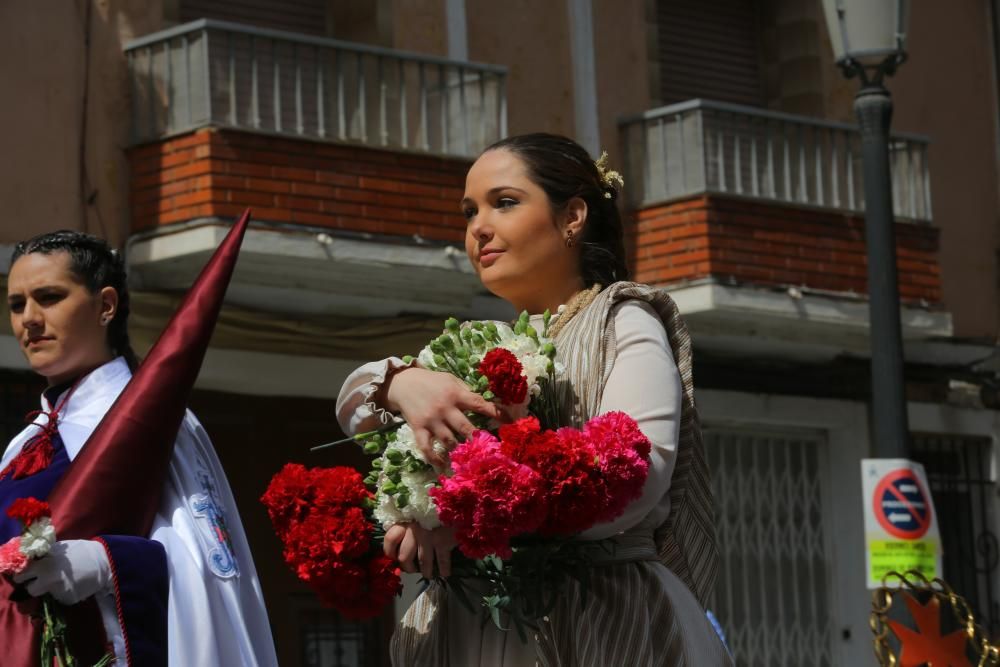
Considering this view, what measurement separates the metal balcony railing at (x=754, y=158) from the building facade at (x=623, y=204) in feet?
0.07

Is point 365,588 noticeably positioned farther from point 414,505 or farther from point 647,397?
point 647,397

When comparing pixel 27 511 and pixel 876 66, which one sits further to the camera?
pixel 876 66

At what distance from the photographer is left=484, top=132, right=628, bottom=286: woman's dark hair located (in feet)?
12.8

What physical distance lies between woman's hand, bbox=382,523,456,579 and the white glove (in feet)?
3.39

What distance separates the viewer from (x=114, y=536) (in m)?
4.46

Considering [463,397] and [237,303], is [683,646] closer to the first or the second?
[463,397]

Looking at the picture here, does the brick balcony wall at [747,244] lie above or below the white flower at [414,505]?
above

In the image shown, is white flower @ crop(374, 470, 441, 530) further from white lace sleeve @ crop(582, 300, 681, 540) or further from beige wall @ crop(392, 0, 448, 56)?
beige wall @ crop(392, 0, 448, 56)

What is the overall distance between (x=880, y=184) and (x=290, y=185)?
350 cm

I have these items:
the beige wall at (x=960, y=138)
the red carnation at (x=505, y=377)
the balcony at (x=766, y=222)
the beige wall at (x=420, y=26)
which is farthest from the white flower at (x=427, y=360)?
the beige wall at (x=960, y=138)

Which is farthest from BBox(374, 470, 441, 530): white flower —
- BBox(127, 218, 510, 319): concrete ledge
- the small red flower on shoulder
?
BBox(127, 218, 510, 319): concrete ledge

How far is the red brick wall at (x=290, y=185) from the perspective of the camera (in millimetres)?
10734

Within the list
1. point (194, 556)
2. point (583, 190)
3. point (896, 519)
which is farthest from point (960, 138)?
point (583, 190)

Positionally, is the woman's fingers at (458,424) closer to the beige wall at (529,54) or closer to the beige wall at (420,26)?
the beige wall at (420,26)
